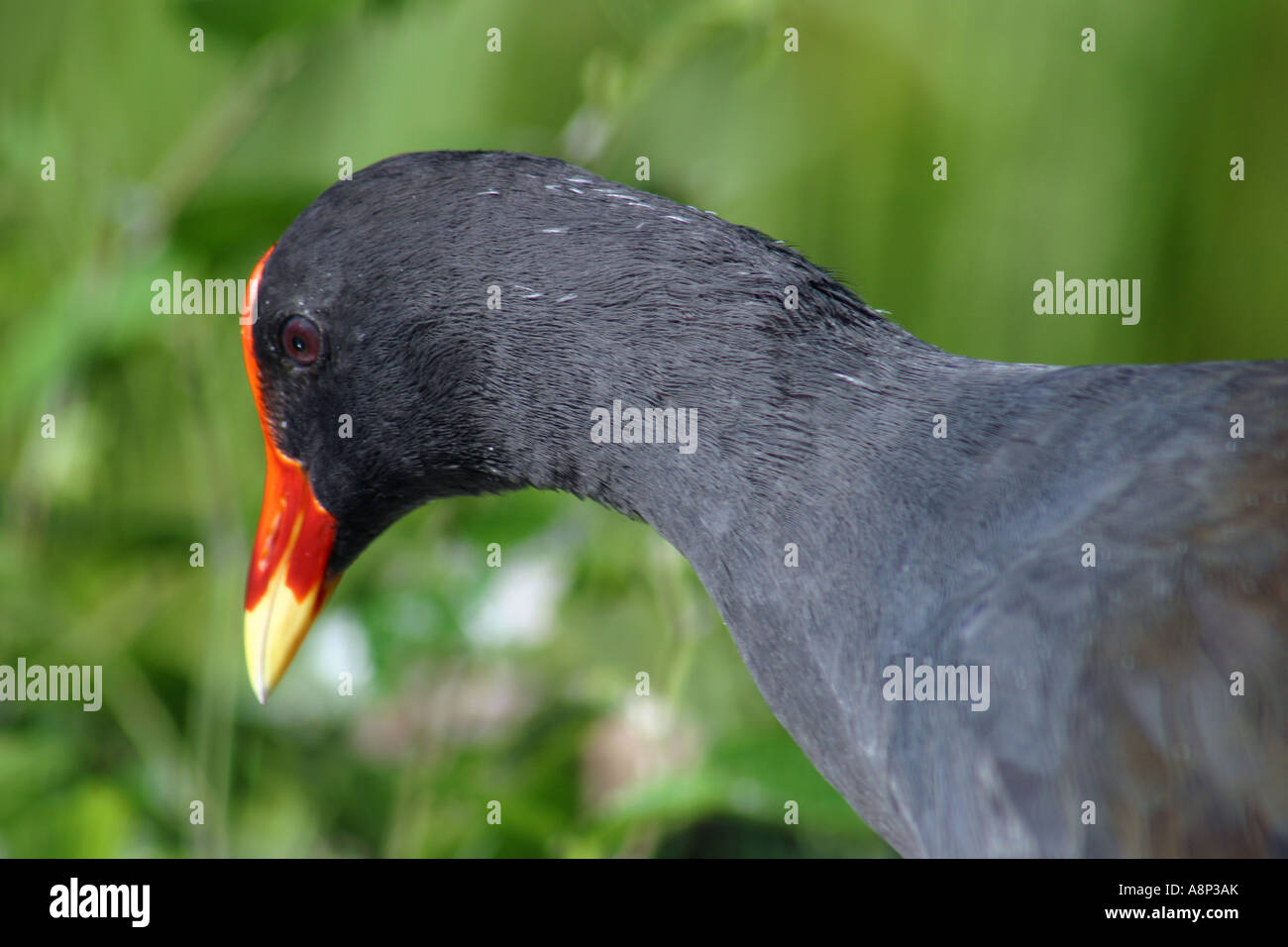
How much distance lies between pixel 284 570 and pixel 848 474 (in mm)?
613

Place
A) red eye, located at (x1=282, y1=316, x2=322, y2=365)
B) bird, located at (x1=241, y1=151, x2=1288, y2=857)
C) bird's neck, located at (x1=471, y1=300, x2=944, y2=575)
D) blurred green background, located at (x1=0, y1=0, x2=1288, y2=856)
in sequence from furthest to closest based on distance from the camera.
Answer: blurred green background, located at (x1=0, y1=0, x2=1288, y2=856) → red eye, located at (x1=282, y1=316, x2=322, y2=365) → bird's neck, located at (x1=471, y1=300, x2=944, y2=575) → bird, located at (x1=241, y1=151, x2=1288, y2=857)

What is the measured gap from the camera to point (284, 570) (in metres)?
1.29

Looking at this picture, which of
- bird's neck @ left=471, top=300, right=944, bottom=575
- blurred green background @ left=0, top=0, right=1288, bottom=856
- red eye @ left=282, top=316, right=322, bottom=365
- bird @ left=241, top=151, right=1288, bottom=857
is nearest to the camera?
bird @ left=241, top=151, right=1288, bottom=857

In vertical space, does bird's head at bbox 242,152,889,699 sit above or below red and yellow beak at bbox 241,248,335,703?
above

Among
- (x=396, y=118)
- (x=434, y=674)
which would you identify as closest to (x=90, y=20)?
(x=396, y=118)

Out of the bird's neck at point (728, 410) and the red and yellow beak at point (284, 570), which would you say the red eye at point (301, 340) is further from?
the bird's neck at point (728, 410)

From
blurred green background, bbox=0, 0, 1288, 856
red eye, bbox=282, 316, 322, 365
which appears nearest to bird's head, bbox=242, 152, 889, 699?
red eye, bbox=282, 316, 322, 365

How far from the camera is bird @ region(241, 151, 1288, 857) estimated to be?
85 centimetres

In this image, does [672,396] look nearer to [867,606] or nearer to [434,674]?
[867,606]

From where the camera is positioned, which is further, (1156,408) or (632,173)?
(632,173)

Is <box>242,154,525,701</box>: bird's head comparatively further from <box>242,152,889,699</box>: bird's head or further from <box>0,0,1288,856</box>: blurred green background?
<box>0,0,1288,856</box>: blurred green background

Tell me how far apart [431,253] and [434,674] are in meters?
1.11

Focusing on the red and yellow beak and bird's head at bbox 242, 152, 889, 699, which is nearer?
bird's head at bbox 242, 152, 889, 699
